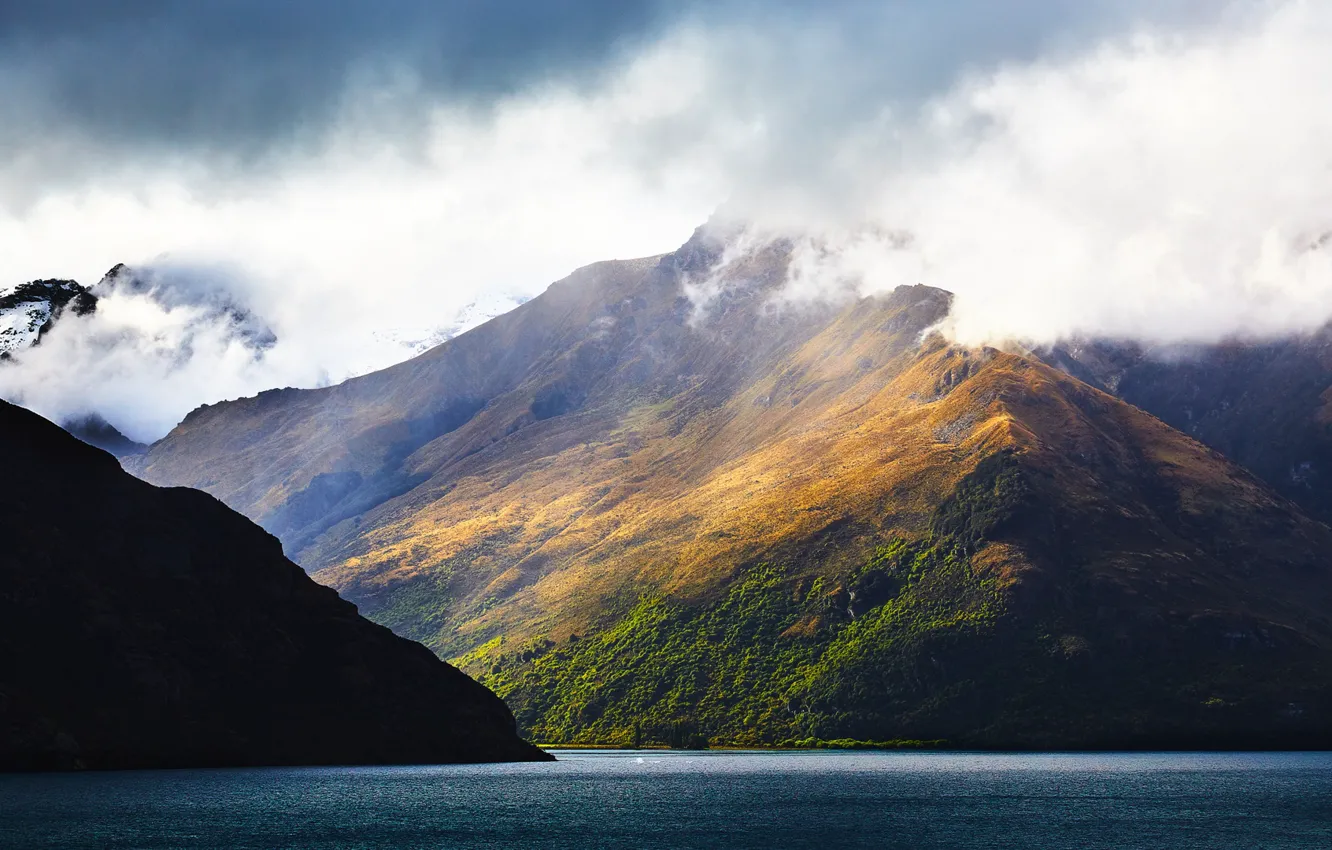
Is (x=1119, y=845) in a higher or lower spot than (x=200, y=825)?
lower

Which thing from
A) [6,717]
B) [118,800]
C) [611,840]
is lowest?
[611,840]

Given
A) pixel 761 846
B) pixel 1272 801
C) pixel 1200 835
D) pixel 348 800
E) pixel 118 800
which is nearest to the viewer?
pixel 761 846

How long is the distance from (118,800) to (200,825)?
21.7 metres

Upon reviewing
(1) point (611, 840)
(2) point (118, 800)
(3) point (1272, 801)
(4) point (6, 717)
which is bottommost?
(3) point (1272, 801)

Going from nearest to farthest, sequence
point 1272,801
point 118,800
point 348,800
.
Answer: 1. point 118,800
2. point 348,800
3. point 1272,801

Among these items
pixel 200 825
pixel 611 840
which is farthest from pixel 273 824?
pixel 611 840

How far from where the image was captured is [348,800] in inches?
7126

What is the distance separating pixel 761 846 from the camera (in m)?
144

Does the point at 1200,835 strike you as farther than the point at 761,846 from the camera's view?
Yes

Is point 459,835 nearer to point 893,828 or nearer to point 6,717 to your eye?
→ point 893,828

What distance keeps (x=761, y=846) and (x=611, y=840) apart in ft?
55.1

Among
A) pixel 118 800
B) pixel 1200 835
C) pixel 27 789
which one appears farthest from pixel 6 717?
pixel 1200 835

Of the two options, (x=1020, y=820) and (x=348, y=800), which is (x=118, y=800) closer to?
(x=348, y=800)

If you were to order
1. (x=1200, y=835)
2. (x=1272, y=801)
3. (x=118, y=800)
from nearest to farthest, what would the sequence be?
(x=1200, y=835)
(x=118, y=800)
(x=1272, y=801)
